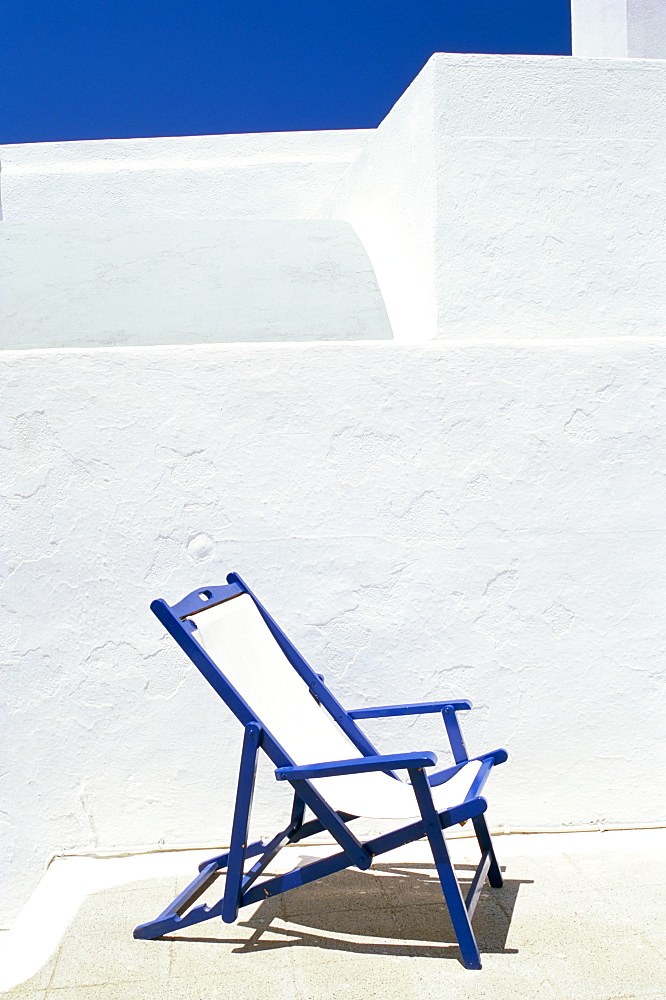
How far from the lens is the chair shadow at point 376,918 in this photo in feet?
10.2

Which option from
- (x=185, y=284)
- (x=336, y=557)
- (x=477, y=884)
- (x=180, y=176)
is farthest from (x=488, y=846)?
(x=180, y=176)

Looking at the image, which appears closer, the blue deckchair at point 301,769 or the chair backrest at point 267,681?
the blue deckchair at point 301,769

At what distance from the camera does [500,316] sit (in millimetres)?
4742

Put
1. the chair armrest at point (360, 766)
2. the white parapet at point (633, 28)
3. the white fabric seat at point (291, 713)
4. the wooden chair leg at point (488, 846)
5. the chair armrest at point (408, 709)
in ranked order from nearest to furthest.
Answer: the chair armrest at point (360, 766)
the white fabric seat at point (291, 713)
the wooden chair leg at point (488, 846)
the chair armrest at point (408, 709)
the white parapet at point (633, 28)

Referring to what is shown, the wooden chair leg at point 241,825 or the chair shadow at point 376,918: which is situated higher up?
the wooden chair leg at point 241,825

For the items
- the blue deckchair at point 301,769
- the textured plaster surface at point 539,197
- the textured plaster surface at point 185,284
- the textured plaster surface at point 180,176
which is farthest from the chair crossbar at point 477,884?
the textured plaster surface at point 180,176

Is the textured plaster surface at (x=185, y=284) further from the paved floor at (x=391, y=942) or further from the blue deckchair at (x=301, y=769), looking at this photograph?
the paved floor at (x=391, y=942)

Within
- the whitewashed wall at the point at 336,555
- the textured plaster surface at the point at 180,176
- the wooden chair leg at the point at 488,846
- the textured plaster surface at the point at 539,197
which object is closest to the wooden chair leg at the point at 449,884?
the wooden chair leg at the point at 488,846

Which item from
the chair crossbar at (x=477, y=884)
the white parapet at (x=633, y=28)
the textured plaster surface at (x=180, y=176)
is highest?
the textured plaster surface at (x=180, y=176)

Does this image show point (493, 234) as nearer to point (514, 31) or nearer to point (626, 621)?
point (626, 621)

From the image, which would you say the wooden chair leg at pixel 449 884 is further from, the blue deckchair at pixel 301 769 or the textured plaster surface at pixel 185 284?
the textured plaster surface at pixel 185 284

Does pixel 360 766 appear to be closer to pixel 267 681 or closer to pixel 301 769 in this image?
pixel 301 769

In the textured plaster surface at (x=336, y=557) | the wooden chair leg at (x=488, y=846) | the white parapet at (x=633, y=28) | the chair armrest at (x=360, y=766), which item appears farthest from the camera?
the white parapet at (x=633, y=28)

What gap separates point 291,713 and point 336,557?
819mm
